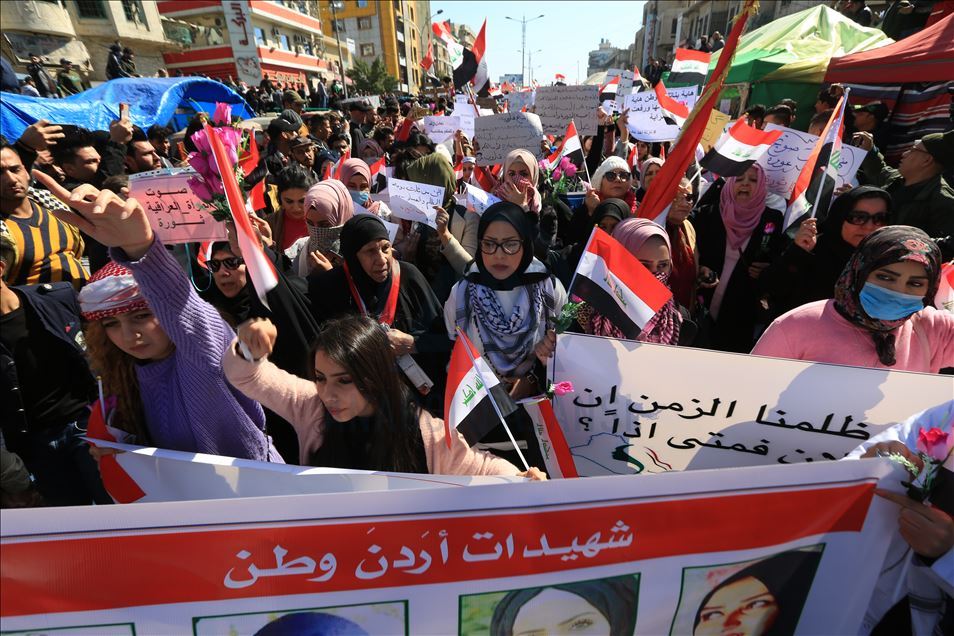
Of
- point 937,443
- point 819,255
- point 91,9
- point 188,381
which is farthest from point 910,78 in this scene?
point 91,9

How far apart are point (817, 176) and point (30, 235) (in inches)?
192

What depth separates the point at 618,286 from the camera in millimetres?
1898

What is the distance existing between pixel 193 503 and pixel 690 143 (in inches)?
112

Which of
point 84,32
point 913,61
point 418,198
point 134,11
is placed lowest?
point 418,198

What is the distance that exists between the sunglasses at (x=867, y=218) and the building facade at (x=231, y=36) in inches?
1559

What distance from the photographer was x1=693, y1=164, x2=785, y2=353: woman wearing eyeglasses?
129 inches

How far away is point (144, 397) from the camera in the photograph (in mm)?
1688

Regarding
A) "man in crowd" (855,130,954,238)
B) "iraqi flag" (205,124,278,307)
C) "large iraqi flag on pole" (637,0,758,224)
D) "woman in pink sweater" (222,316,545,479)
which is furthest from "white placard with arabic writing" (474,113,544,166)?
"iraqi flag" (205,124,278,307)

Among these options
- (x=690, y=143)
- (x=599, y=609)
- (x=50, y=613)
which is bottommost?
(x=599, y=609)

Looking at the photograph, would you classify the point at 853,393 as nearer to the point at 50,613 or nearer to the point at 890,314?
the point at 890,314

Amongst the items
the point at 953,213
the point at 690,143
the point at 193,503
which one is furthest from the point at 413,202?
the point at 953,213

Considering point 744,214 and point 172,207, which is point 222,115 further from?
point 744,214

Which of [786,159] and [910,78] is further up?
[910,78]

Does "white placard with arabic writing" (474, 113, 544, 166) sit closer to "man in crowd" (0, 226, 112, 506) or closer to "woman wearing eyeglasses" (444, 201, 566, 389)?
"woman wearing eyeglasses" (444, 201, 566, 389)
